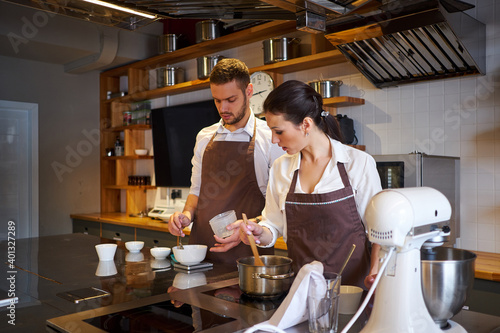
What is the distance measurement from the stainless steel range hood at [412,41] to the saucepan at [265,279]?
169 cm

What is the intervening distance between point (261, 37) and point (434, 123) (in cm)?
181

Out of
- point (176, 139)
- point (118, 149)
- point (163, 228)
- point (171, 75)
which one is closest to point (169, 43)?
point (171, 75)

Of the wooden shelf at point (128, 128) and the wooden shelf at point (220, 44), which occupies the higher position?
the wooden shelf at point (220, 44)

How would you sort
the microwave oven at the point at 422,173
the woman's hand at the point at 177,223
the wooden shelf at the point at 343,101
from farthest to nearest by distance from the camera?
the wooden shelf at the point at 343,101
the microwave oven at the point at 422,173
the woman's hand at the point at 177,223

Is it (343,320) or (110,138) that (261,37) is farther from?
(343,320)

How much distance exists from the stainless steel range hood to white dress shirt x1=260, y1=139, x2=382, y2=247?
3.49 feet

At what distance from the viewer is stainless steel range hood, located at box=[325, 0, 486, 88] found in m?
2.57

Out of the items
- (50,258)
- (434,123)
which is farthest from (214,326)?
(434,123)

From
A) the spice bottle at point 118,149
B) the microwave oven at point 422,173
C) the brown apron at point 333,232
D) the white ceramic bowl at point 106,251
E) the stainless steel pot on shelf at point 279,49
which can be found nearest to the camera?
the brown apron at point 333,232

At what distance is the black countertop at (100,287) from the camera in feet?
4.28

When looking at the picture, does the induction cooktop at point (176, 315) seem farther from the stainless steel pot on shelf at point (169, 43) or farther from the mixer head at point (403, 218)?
the stainless steel pot on shelf at point (169, 43)

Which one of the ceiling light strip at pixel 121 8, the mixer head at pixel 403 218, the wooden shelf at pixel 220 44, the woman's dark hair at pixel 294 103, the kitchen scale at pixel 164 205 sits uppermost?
the wooden shelf at pixel 220 44

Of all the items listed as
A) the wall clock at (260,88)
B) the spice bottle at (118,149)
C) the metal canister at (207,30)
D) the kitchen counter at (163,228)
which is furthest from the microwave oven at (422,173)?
the spice bottle at (118,149)

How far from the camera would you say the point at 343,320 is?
4.12 feet
